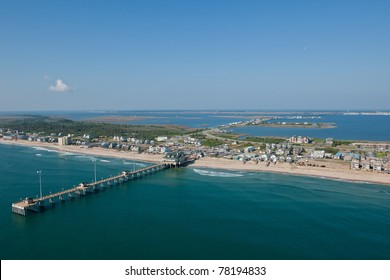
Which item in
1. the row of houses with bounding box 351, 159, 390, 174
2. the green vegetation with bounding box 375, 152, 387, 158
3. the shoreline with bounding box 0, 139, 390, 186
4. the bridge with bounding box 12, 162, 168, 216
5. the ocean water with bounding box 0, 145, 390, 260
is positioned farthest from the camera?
the green vegetation with bounding box 375, 152, 387, 158

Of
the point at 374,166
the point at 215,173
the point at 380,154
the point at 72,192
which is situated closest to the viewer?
the point at 72,192

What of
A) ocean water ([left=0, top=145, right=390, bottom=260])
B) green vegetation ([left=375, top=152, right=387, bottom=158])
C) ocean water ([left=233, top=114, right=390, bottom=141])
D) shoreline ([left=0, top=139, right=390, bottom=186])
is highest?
ocean water ([left=233, top=114, right=390, bottom=141])

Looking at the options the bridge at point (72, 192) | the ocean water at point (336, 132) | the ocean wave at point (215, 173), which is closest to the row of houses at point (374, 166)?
the ocean wave at point (215, 173)

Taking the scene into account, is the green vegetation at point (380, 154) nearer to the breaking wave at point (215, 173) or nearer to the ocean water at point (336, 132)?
the ocean water at point (336, 132)

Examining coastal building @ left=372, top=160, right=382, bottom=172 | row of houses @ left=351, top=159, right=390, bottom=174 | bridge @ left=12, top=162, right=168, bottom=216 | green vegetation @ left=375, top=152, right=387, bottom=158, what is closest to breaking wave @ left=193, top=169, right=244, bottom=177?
bridge @ left=12, top=162, right=168, bottom=216

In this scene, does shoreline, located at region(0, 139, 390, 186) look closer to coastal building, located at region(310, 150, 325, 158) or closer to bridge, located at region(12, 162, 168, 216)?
coastal building, located at region(310, 150, 325, 158)

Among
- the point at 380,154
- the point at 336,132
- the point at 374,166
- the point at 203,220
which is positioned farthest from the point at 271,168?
the point at 336,132

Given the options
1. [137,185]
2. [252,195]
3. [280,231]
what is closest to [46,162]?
[137,185]

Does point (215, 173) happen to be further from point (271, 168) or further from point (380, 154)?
point (380, 154)
